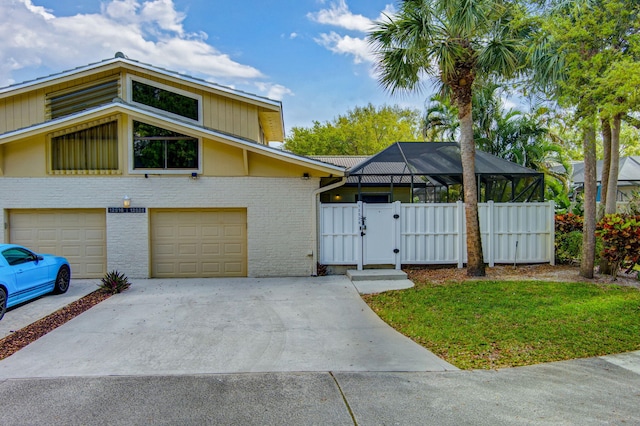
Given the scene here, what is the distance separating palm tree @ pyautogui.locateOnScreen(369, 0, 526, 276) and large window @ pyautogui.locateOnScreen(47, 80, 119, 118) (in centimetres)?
800

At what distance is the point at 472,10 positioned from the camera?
834 centimetres

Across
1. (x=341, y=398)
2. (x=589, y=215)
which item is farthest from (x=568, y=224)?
(x=341, y=398)

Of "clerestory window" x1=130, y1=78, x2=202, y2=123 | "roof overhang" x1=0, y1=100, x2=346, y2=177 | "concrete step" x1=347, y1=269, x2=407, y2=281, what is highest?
"clerestory window" x1=130, y1=78, x2=202, y2=123

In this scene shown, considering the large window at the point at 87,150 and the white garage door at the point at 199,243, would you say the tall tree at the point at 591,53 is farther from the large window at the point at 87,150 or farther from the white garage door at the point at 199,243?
the large window at the point at 87,150

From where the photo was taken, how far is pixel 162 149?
1031 centimetres

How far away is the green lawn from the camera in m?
5.13

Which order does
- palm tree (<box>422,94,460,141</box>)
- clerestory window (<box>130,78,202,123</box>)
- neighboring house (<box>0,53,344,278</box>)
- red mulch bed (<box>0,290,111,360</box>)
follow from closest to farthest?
red mulch bed (<box>0,290,111,360</box>), neighboring house (<box>0,53,344,278</box>), clerestory window (<box>130,78,202,123</box>), palm tree (<box>422,94,460,141</box>)

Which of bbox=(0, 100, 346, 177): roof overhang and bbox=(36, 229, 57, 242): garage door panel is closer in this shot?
bbox=(0, 100, 346, 177): roof overhang

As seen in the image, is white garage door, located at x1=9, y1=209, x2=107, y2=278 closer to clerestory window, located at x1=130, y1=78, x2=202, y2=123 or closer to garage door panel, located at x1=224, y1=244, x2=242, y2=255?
garage door panel, located at x1=224, y1=244, x2=242, y2=255

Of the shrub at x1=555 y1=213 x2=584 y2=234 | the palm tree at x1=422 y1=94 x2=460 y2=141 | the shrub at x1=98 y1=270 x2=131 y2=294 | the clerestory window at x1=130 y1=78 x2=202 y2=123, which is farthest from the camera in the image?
the palm tree at x1=422 y1=94 x2=460 y2=141

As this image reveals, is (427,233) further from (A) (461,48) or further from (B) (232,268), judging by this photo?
(B) (232,268)

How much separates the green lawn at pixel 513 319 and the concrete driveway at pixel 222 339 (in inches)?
17.0

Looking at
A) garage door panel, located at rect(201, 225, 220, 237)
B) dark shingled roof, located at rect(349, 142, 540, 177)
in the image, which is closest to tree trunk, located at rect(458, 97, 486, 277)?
dark shingled roof, located at rect(349, 142, 540, 177)

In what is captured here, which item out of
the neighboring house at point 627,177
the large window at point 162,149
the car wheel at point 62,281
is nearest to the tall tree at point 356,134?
the neighboring house at point 627,177
